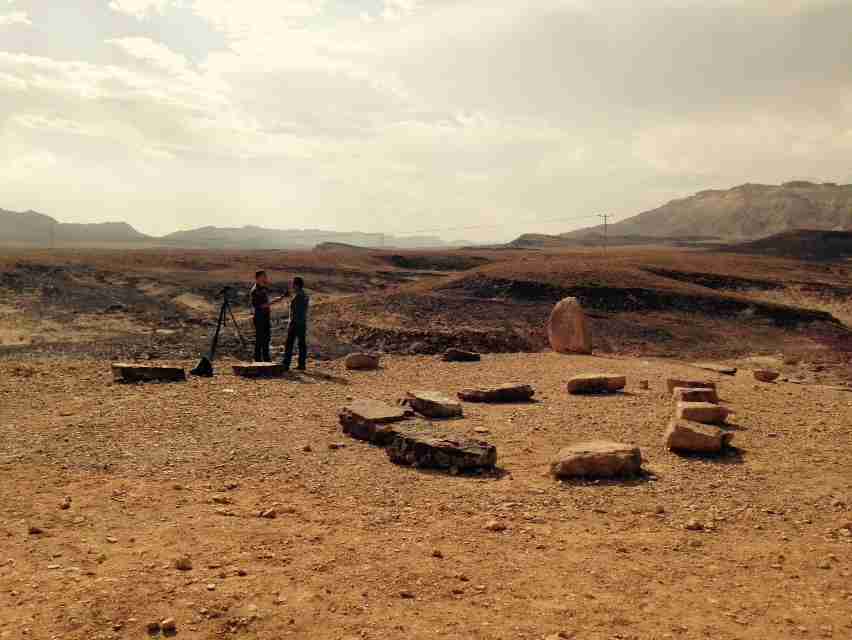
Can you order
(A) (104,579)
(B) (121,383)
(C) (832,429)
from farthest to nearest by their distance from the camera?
(B) (121,383) → (C) (832,429) → (A) (104,579)

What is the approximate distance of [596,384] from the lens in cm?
1217

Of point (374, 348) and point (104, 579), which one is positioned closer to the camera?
point (104, 579)

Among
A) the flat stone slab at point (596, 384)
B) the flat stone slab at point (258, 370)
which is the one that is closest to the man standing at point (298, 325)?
the flat stone slab at point (258, 370)

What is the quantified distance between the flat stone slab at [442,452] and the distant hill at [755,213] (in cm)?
13977

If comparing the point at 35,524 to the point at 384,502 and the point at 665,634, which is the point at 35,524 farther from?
the point at 665,634

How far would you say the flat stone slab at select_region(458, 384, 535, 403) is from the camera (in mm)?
11492

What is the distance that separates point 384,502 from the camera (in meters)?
6.67

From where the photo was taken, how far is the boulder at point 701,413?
30.5 feet

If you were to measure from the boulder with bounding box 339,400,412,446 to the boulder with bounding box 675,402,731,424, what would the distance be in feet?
11.4

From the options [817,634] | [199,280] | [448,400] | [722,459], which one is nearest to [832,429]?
[722,459]

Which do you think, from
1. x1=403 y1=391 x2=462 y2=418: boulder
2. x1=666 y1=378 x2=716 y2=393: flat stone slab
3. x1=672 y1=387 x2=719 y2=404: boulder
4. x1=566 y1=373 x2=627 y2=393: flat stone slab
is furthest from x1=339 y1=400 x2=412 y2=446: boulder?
x1=666 y1=378 x2=716 y2=393: flat stone slab

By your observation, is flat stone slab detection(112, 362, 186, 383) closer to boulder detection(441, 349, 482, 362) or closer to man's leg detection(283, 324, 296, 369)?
man's leg detection(283, 324, 296, 369)

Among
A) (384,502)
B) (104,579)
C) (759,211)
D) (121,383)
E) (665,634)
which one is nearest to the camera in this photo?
(665,634)

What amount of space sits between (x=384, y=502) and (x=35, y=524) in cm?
287
